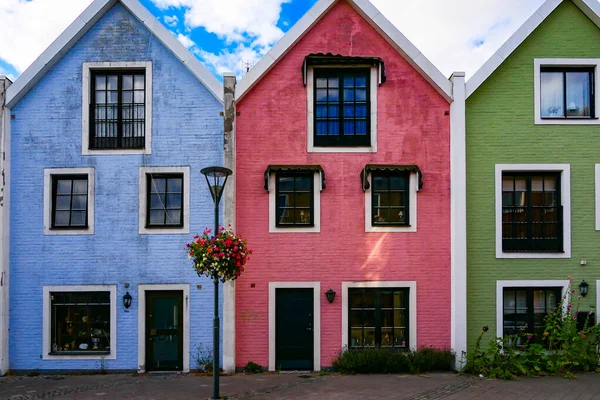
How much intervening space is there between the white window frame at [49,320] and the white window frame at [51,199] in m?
1.41

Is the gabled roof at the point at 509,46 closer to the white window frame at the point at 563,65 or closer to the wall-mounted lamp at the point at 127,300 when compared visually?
the white window frame at the point at 563,65

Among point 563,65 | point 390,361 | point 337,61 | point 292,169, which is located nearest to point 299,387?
point 390,361

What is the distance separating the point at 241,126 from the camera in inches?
483

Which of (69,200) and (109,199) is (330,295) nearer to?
(109,199)

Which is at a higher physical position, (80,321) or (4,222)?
(4,222)

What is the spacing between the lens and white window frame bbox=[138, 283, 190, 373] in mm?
11875

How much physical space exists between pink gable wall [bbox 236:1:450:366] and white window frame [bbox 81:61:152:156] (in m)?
2.32

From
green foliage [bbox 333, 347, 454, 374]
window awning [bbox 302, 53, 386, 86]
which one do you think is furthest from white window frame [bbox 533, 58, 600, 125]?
green foliage [bbox 333, 347, 454, 374]

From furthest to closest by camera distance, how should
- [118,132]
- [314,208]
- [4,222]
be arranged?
1. [118,132]
2. [314,208]
3. [4,222]

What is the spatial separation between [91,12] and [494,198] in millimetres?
11544

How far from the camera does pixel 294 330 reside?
39.5 ft

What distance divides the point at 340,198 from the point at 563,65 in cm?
693

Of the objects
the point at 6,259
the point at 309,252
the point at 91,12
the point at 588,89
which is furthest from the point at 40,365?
the point at 588,89

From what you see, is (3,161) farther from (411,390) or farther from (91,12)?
(411,390)
